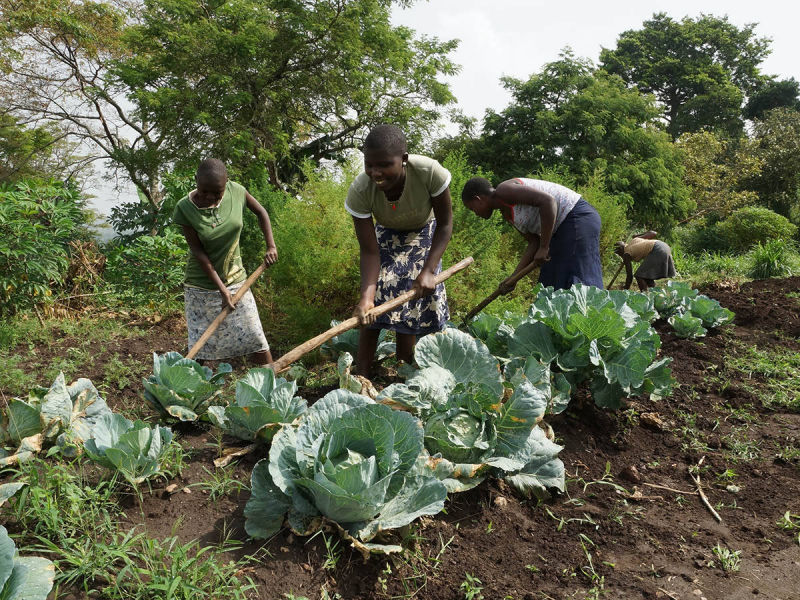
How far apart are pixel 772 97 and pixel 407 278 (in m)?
33.3

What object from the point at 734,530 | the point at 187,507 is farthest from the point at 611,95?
the point at 187,507

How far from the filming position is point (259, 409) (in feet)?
6.66

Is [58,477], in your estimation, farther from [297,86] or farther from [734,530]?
[297,86]

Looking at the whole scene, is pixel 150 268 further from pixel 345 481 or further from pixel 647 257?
pixel 647 257

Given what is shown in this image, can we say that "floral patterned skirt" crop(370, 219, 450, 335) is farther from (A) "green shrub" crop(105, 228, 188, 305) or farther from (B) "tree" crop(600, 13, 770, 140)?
(B) "tree" crop(600, 13, 770, 140)

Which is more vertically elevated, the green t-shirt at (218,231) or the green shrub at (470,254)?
the green t-shirt at (218,231)

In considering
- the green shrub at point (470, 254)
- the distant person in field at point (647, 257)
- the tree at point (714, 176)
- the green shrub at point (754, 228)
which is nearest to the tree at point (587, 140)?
the green shrub at point (754, 228)

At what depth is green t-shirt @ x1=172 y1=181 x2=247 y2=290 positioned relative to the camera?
127 inches

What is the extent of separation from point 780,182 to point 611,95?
9.26 meters

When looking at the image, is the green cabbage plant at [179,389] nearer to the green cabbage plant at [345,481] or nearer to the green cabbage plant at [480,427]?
the green cabbage plant at [345,481]

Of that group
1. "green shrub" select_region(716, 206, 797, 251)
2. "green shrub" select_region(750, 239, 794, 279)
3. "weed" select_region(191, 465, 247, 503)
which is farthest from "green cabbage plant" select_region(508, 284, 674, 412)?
"green shrub" select_region(716, 206, 797, 251)

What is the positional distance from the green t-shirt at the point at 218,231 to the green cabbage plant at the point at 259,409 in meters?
1.38

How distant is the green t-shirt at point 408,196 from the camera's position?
2689mm

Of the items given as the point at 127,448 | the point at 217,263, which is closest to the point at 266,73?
the point at 217,263
